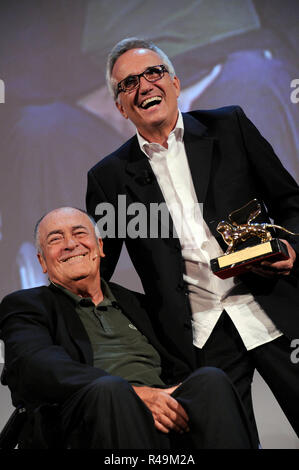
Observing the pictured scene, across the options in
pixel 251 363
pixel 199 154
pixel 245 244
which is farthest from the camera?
pixel 199 154

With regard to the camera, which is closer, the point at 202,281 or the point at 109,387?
the point at 109,387

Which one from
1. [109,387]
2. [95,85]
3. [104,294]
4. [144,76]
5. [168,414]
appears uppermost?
[95,85]

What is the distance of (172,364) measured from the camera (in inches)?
78.2

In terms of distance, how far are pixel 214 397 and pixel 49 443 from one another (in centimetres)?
46

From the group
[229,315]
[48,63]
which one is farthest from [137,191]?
[48,63]

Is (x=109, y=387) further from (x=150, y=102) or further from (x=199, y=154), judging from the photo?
(x=150, y=102)

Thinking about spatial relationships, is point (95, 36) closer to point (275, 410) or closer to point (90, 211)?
point (90, 211)

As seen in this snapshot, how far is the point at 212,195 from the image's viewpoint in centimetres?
211

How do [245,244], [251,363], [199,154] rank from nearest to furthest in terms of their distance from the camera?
[245,244] < [251,363] < [199,154]

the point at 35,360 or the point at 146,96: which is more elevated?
the point at 146,96

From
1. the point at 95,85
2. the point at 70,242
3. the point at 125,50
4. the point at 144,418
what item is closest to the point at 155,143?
the point at 125,50

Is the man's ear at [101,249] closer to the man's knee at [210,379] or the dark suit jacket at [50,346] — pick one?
the dark suit jacket at [50,346]

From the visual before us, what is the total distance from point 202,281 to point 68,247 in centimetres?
50

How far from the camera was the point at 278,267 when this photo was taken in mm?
1830
